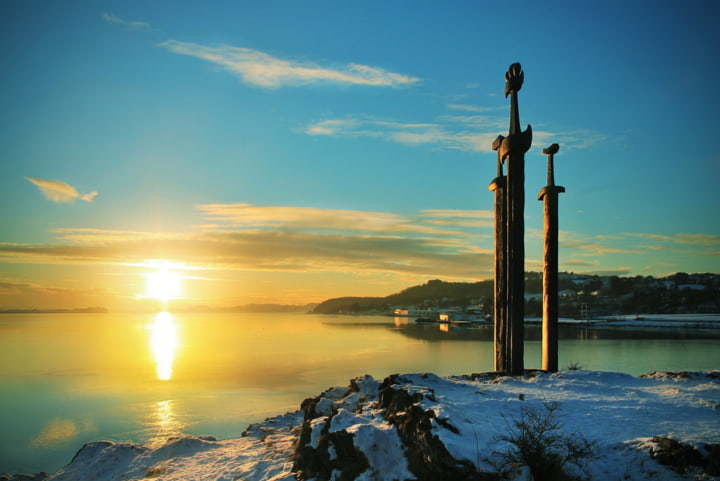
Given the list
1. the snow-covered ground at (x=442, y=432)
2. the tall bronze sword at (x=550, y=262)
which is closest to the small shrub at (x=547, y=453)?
the snow-covered ground at (x=442, y=432)

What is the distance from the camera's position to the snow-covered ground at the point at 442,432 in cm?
507

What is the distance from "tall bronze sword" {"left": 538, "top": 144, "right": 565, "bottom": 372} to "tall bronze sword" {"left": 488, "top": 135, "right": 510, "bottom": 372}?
0.98m

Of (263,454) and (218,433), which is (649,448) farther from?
(218,433)

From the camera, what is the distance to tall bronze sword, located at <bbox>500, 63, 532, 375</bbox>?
29.9 feet

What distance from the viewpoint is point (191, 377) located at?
25.3 meters

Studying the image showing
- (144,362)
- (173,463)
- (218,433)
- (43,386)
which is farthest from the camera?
(144,362)

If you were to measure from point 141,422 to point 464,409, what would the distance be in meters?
12.6

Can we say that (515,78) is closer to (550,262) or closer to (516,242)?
(516,242)

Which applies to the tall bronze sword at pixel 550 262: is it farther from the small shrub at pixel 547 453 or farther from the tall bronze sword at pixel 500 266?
the small shrub at pixel 547 453

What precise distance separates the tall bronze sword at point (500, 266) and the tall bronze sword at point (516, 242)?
312 millimetres

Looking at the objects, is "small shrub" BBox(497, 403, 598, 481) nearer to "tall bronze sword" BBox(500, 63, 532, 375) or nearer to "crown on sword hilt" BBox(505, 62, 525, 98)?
"tall bronze sword" BBox(500, 63, 532, 375)

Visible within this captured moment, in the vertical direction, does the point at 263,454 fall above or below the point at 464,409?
below

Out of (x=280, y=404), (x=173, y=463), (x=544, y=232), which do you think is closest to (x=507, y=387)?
(x=544, y=232)

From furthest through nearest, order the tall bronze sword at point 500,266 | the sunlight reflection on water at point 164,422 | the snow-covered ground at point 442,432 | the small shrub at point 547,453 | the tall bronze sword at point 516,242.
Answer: the sunlight reflection on water at point 164,422 < the tall bronze sword at point 500,266 < the tall bronze sword at point 516,242 < the snow-covered ground at point 442,432 < the small shrub at point 547,453
